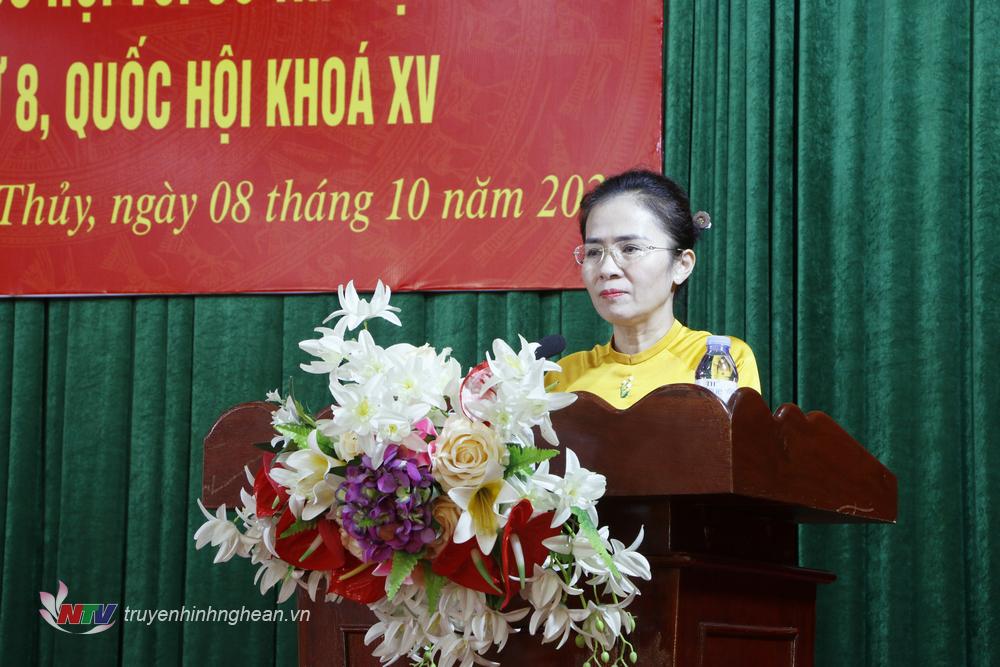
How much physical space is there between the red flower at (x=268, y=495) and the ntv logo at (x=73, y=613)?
209 centimetres

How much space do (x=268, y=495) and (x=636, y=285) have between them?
0.83 metres

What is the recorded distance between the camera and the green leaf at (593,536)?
110 centimetres

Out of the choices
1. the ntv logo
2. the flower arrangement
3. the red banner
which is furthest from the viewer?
the ntv logo

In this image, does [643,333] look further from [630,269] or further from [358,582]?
[358,582]

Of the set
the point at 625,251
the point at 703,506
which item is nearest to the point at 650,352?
the point at 625,251

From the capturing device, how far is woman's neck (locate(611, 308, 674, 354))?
6.20 ft

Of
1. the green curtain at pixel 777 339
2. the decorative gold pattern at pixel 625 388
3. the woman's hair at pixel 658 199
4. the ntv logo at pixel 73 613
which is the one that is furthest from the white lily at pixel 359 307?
the ntv logo at pixel 73 613

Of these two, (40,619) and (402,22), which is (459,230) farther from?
(40,619)

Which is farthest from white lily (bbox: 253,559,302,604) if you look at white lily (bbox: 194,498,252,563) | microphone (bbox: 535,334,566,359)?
Answer: microphone (bbox: 535,334,566,359)

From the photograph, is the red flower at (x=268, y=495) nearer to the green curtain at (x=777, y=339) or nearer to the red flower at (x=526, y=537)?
the red flower at (x=526, y=537)

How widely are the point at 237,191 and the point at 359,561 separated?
6.85ft

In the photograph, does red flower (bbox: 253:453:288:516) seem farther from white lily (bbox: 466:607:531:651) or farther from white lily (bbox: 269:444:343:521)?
white lily (bbox: 466:607:531:651)

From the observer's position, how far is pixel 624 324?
74.4 inches

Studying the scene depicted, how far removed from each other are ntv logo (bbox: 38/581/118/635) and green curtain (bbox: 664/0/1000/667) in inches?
65.5
